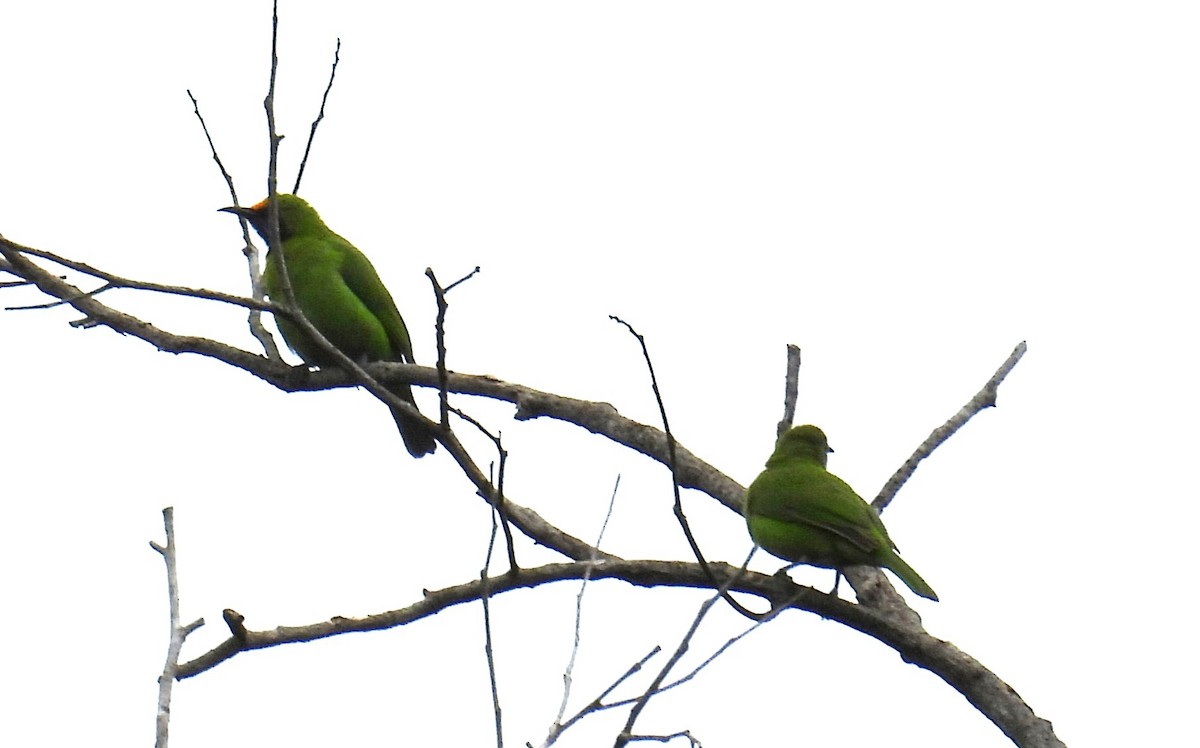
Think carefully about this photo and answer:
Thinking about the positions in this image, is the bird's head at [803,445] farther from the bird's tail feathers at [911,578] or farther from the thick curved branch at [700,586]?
the thick curved branch at [700,586]

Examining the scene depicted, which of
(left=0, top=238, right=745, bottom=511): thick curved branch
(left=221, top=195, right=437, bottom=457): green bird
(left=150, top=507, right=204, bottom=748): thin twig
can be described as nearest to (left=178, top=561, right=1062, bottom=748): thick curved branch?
(left=150, top=507, right=204, bottom=748): thin twig

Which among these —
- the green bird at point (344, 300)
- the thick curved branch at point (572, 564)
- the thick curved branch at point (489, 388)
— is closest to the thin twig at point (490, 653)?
the thick curved branch at point (572, 564)

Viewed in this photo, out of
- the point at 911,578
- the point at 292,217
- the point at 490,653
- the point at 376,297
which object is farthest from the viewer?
the point at 292,217

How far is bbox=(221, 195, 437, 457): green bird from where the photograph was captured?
7.78m

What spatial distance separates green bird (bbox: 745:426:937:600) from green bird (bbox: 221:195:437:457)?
2566 mm

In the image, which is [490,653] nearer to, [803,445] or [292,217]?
[803,445]

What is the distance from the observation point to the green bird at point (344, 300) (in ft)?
25.5

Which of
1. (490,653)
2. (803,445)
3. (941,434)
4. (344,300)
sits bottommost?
(490,653)

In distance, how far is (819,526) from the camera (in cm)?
543

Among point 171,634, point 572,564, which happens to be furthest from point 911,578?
point 171,634

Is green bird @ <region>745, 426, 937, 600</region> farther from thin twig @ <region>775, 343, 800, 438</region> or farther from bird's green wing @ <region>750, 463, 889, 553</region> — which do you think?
thin twig @ <region>775, 343, 800, 438</region>

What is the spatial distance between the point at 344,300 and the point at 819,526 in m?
3.46

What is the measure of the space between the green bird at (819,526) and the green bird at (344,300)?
101 inches

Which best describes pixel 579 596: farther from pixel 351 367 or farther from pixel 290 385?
pixel 290 385
